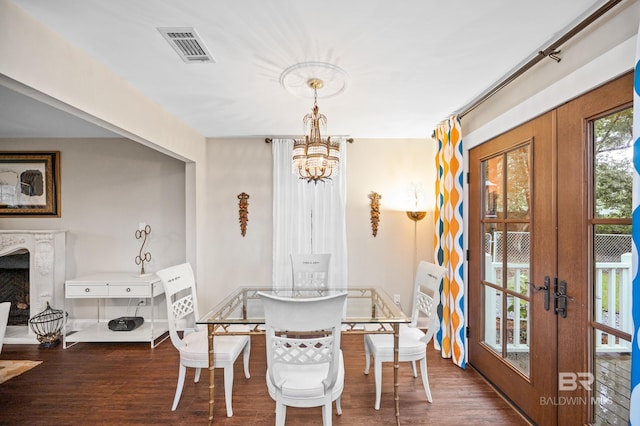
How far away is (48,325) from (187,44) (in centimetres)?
370

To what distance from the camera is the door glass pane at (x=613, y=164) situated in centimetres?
145

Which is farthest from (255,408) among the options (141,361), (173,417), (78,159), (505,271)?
(78,159)

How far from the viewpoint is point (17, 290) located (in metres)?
3.73

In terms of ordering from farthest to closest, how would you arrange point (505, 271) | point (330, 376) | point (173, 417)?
point (505, 271)
point (173, 417)
point (330, 376)

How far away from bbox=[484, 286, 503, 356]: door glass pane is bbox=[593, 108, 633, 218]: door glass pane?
3.72 ft

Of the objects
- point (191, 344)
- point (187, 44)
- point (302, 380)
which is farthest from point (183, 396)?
point (187, 44)

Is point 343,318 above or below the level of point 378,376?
above

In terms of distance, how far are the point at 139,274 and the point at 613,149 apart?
4.55 m

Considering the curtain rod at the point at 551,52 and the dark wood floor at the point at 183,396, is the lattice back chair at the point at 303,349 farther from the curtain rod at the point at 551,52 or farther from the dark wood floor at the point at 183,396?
the curtain rod at the point at 551,52

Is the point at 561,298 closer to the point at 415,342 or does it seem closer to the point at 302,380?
the point at 415,342

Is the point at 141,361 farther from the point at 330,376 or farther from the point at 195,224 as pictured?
the point at 330,376

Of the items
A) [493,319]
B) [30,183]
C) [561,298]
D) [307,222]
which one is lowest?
[493,319]

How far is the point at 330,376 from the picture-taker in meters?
1.69

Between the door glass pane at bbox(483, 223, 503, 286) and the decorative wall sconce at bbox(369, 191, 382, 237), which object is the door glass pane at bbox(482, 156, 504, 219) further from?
the decorative wall sconce at bbox(369, 191, 382, 237)
